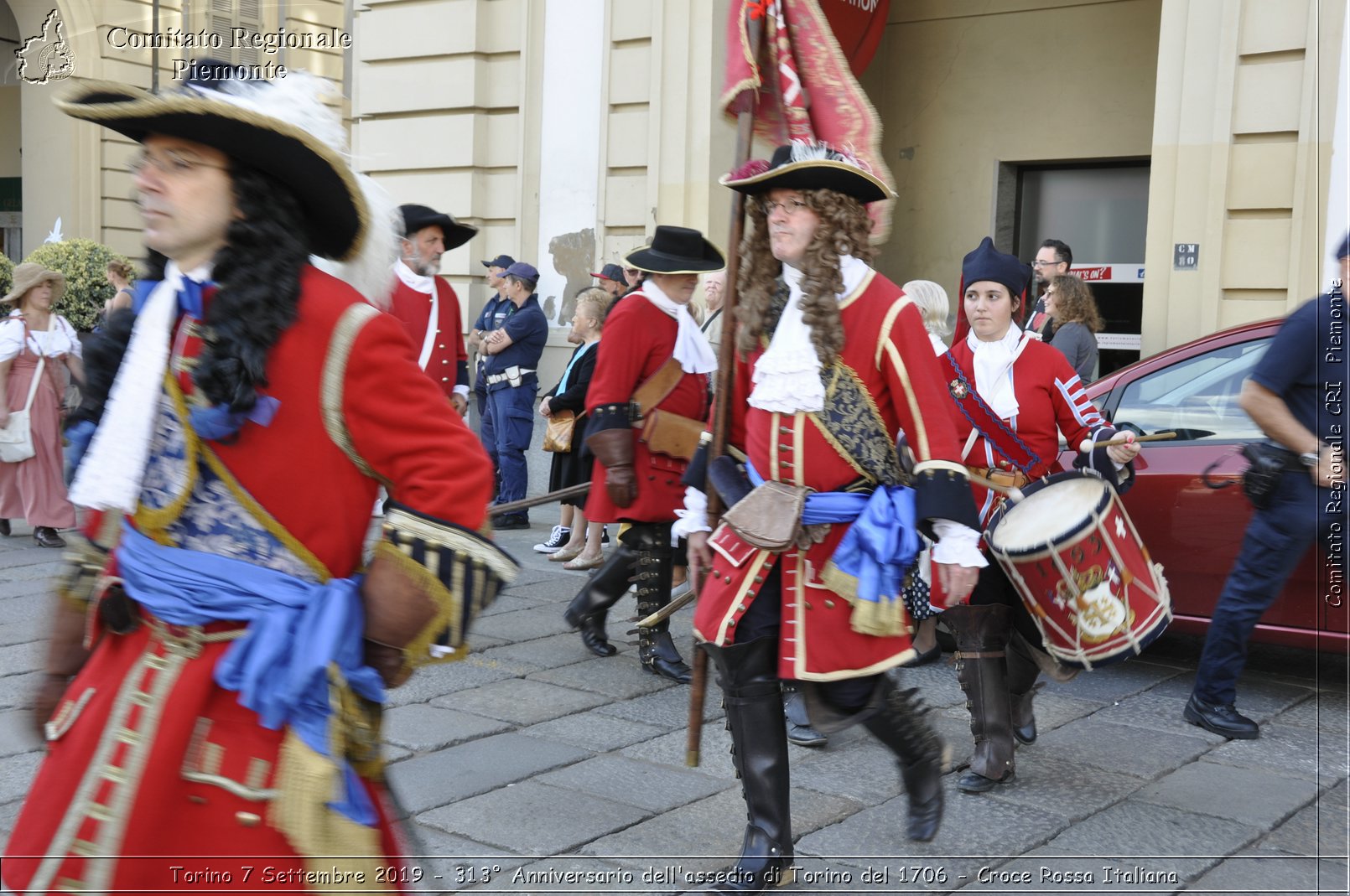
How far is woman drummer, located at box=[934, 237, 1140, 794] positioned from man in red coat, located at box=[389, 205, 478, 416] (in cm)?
293

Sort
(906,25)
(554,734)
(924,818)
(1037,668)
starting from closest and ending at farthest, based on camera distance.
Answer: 1. (924,818)
2. (1037,668)
3. (554,734)
4. (906,25)

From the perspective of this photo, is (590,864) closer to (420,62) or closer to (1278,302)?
(1278,302)

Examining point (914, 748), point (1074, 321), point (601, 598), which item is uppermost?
point (1074, 321)

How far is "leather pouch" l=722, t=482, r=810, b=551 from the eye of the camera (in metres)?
3.26

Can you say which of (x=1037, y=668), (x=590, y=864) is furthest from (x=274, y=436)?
(x=1037, y=668)

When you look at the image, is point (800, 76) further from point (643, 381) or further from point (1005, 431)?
point (643, 381)

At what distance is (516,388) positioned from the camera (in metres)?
9.52

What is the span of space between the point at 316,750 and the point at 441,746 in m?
2.65

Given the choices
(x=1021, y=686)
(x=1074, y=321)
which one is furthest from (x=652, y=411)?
(x=1074, y=321)

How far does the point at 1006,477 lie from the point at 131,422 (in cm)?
313

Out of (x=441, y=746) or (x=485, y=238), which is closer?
(x=441, y=746)

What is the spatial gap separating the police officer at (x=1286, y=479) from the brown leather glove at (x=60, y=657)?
Answer: 3689 millimetres

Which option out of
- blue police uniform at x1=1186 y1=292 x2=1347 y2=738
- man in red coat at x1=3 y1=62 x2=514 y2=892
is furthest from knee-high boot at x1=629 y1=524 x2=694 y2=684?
man in red coat at x1=3 y1=62 x2=514 y2=892

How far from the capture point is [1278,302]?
24.7ft
